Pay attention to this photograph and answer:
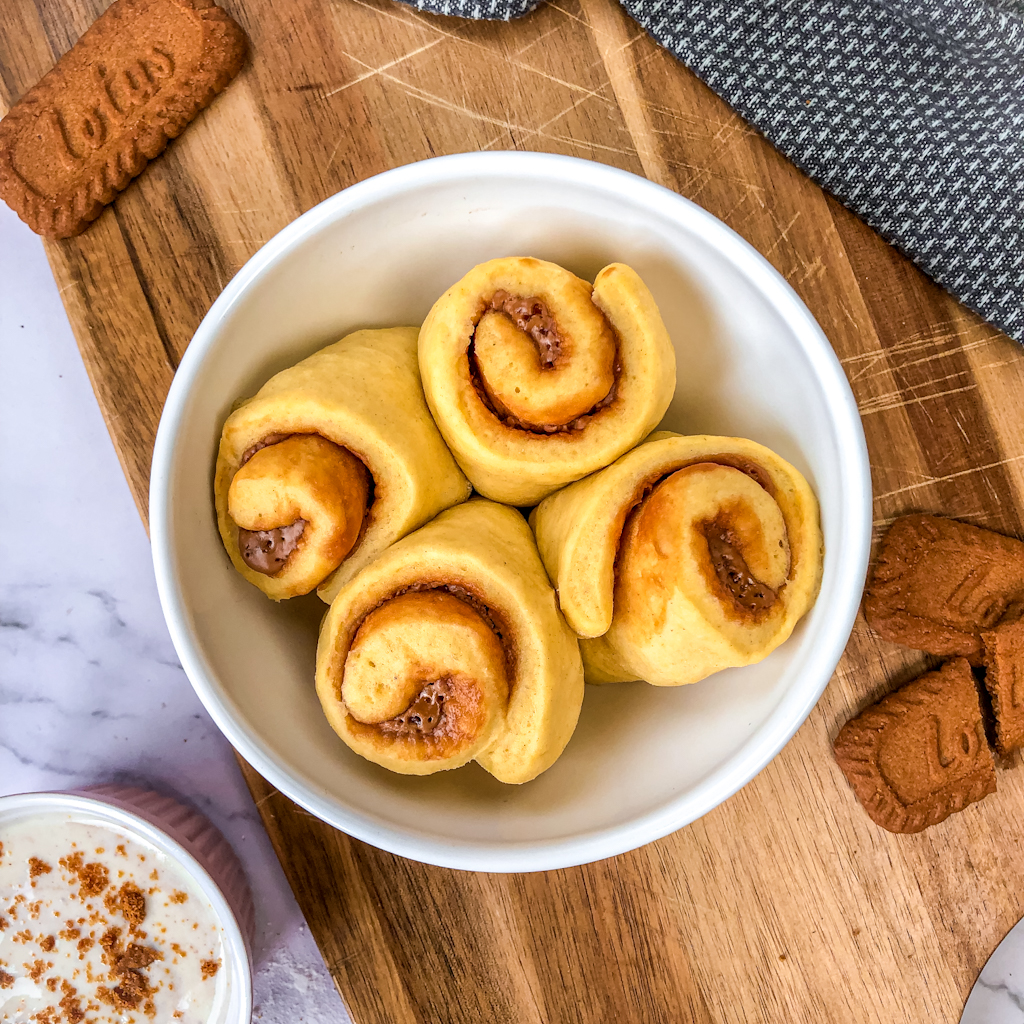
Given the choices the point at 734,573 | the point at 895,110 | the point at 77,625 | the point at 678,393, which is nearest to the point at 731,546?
the point at 734,573

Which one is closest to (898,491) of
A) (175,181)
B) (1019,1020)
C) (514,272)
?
(514,272)

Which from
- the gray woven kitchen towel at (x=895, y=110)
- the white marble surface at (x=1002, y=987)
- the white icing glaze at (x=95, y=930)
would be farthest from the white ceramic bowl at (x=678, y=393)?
the white marble surface at (x=1002, y=987)

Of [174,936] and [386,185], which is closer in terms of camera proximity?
[386,185]

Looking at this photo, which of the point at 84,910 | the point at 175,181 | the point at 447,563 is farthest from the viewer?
the point at 84,910

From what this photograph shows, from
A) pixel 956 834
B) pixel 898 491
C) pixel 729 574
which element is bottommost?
pixel 956 834

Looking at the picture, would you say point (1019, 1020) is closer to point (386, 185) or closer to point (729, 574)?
point (729, 574)

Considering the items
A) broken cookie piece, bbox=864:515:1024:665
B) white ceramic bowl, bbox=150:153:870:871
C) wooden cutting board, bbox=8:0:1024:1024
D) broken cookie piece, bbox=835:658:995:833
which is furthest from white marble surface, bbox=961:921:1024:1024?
white ceramic bowl, bbox=150:153:870:871

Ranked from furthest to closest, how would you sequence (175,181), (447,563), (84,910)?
(84,910), (175,181), (447,563)
